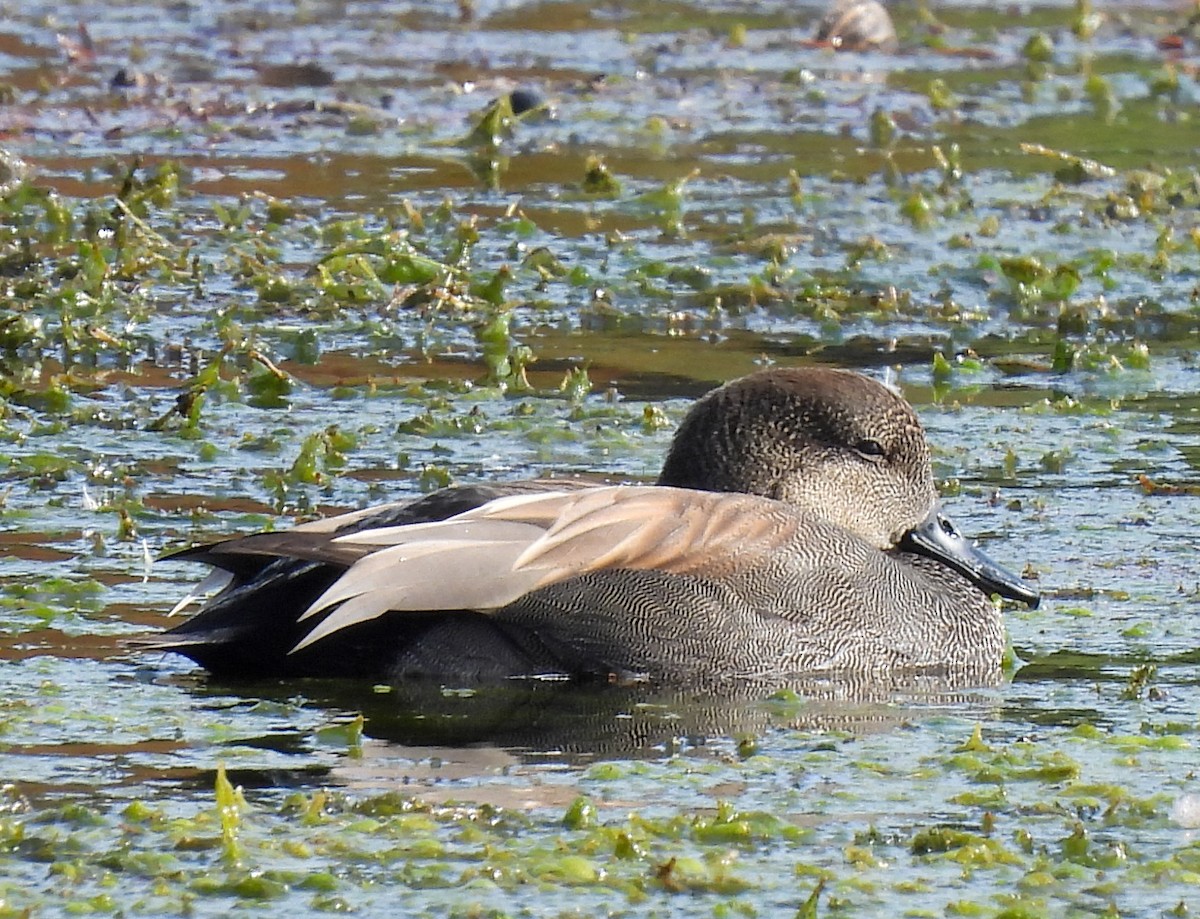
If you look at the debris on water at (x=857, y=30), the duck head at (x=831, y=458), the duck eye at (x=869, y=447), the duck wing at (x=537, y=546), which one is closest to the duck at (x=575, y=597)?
the duck wing at (x=537, y=546)

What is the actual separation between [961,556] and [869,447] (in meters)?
0.38

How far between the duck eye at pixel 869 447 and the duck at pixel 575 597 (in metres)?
0.27

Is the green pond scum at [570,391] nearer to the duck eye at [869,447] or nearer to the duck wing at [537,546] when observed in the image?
the duck wing at [537,546]

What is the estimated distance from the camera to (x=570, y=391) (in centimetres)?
944

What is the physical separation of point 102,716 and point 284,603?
2.00ft

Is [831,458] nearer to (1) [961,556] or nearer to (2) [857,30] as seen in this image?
(1) [961,556]

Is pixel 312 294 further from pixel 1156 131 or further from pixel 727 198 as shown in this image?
pixel 1156 131

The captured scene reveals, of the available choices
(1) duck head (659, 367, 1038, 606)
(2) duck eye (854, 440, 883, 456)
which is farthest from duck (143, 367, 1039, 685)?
(2) duck eye (854, 440, 883, 456)

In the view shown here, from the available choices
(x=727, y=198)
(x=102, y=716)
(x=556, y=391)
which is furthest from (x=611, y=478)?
(x=727, y=198)

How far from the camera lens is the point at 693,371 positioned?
10086 mm

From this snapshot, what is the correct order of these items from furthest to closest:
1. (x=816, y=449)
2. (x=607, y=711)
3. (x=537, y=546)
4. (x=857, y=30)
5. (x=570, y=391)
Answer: (x=857, y=30), (x=570, y=391), (x=816, y=449), (x=537, y=546), (x=607, y=711)

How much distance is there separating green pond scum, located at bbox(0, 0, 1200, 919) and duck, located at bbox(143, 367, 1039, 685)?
0.10 m

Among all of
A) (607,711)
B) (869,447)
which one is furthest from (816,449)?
(607,711)

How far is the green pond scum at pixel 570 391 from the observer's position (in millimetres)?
5121
